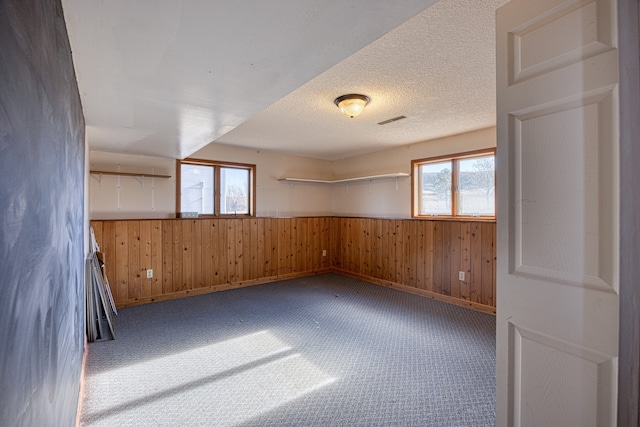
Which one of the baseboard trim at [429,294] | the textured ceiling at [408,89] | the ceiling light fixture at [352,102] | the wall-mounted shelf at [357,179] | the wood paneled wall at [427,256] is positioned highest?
the textured ceiling at [408,89]

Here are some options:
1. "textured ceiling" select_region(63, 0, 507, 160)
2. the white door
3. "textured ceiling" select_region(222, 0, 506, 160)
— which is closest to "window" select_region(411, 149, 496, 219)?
"textured ceiling" select_region(222, 0, 506, 160)

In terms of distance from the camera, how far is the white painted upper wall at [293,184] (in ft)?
13.0

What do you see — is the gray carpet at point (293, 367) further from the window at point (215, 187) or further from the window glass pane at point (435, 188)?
the window at point (215, 187)

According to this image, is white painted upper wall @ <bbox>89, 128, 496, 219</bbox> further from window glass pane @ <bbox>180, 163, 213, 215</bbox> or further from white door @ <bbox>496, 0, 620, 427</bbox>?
white door @ <bbox>496, 0, 620, 427</bbox>

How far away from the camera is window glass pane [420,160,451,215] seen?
4.36 m

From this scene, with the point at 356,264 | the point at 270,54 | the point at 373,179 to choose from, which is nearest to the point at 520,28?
the point at 270,54

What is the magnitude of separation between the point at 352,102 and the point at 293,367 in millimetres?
2265

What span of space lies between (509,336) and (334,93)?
2.21 meters

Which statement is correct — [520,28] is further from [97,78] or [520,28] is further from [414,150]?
[414,150]

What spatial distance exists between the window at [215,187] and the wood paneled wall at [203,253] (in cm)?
32

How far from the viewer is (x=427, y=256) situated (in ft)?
14.3

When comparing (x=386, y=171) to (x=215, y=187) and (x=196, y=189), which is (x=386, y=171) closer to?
(x=215, y=187)

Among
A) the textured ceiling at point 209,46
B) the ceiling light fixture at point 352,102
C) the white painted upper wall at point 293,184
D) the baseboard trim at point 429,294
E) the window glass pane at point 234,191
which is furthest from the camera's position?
the window glass pane at point 234,191

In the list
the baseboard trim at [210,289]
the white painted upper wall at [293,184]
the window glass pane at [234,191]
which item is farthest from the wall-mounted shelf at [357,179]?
the baseboard trim at [210,289]
